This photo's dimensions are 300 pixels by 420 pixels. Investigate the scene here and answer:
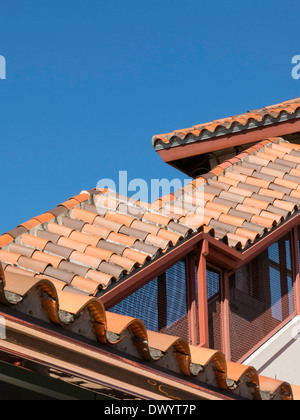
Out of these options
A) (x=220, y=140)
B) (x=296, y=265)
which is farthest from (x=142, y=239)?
(x=220, y=140)

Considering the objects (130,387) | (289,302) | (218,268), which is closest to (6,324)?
(130,387)

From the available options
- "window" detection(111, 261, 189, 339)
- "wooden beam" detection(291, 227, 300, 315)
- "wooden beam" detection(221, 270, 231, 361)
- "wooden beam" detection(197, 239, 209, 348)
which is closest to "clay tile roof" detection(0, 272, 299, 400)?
"window" detection(111, 261, 189, 339)

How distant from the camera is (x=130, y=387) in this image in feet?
14.4

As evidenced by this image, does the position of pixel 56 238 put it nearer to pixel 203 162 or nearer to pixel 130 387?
pixel 130 387

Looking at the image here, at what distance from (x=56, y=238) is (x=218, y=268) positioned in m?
1.69

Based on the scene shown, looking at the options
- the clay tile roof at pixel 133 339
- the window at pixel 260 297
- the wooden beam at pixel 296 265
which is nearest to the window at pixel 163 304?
the window at pixel 260 297

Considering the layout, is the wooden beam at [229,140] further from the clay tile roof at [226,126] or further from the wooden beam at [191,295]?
the wooden beam at [191,295]

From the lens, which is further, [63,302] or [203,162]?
[203,162]

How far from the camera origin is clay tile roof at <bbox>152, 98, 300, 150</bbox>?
11289mm

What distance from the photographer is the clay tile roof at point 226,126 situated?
37.0ft

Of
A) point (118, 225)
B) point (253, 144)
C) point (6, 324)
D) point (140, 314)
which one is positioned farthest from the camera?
point (253, 144)

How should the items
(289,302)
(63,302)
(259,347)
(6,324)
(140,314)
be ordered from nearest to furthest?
1. (6,324)
2. (63,302)
3. (140,314)
4. (259,347)
5. (289,302)
